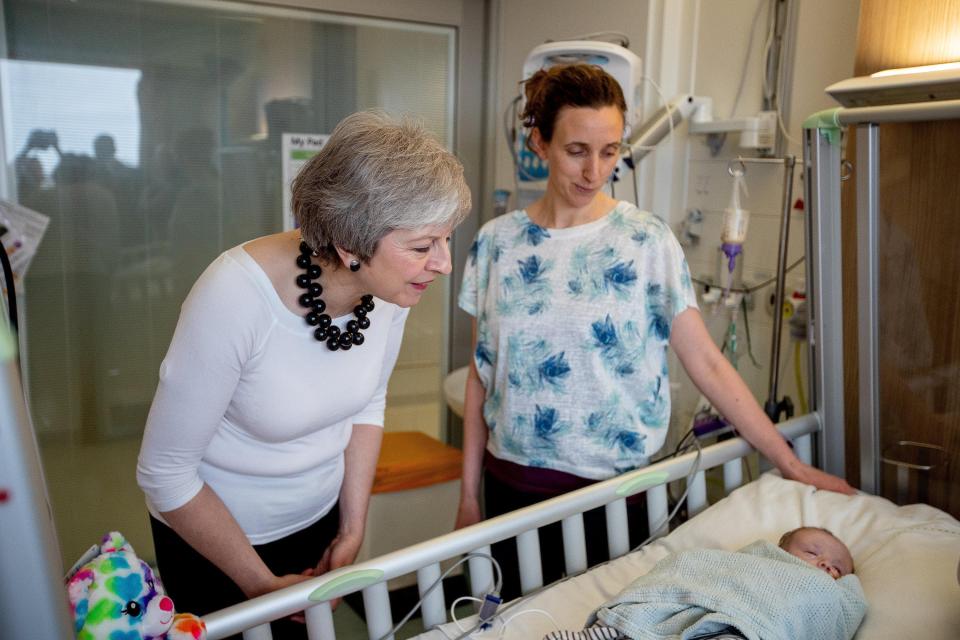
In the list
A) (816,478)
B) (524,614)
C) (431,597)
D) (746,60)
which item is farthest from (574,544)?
(746,60)

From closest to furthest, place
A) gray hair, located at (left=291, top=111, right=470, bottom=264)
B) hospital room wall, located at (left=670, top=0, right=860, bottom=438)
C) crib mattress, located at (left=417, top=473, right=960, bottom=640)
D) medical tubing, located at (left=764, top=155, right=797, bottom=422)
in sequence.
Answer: gray hair, located at (left=291, top=111, right=470, bottom=264) < crib mattress, located at (left=417, top=473, right=960, bottom=640) < medical tubing, located at (left=764, top=155, right=797, bottom=422) < hospital room wall, located at (left=670, top=0, right=860, bottom=438)

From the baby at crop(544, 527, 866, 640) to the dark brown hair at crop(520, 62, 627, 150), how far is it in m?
0.82

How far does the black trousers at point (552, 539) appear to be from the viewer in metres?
1.69

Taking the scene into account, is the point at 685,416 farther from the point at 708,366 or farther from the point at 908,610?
Result: the point at 908,610

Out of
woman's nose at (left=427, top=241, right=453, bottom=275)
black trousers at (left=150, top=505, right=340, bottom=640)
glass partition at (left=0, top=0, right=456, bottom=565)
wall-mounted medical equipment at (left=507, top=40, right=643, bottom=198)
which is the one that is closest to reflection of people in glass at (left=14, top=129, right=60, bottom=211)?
glass partition at (left=0, top=0, right=456, bottom=565)

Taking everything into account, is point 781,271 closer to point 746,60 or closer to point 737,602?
point 746,60

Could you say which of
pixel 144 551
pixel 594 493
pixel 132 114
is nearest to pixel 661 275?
pixel 594 493

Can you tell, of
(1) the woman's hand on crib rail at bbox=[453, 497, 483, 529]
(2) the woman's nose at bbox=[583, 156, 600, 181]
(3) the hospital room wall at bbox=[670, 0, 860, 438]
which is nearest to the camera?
(2) the woman's nose at bbox=[583, 156, 600, 181]

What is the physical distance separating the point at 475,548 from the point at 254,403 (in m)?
0.44

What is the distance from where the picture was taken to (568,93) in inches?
61.2

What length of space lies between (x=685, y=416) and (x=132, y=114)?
1.95 metres

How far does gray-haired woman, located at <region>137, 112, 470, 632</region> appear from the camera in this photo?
1.12 meters

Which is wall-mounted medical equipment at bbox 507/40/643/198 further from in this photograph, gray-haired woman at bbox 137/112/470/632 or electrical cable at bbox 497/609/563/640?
electrical cable at bbox 497/609/563/640

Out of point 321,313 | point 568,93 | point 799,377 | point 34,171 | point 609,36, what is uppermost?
point 609,36
